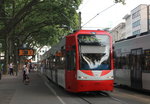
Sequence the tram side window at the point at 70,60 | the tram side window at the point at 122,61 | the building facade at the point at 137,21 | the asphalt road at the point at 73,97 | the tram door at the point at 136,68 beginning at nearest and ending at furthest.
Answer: the asphalt road at the point at 73,97
the tram side window at the point at 70,60
the tram door at the point at 136,68
the tram side window at the point at 122,61
the building facade at the point at 137,21

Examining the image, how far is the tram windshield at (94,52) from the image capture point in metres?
13.8

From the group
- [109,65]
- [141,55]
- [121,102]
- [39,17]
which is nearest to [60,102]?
[121,102]

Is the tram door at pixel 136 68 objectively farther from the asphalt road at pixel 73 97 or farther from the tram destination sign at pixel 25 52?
the tram destination sign at pixel 25 52

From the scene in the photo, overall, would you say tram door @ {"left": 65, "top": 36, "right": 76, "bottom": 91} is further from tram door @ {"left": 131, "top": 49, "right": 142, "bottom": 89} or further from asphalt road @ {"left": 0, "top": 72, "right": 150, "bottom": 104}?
tram door @ {"left": 131, "top": 49, "right": 142, "bottom": 89}

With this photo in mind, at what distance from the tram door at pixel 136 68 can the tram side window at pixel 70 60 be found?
3470 millimetres

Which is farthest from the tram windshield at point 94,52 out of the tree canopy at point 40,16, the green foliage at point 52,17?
the green foliage at point 52,17

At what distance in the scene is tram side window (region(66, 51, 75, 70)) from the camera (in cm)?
1408

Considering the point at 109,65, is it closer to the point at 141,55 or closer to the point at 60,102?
the point at 141,55

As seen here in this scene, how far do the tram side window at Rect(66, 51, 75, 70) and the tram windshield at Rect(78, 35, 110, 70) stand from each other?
0.46 m

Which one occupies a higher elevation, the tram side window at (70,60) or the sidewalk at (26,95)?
the tram side window at (70,60)

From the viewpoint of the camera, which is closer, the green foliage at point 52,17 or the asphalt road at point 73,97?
the asphalt road at point 73,97

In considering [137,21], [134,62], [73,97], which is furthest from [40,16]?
[137,21]

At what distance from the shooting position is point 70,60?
14414mm

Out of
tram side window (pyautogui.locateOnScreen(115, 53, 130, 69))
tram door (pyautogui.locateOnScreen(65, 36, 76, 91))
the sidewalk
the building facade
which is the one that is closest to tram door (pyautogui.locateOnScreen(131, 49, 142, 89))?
tram side window (pyautogui.locateOnScreen(115, 53, 130, 69))
